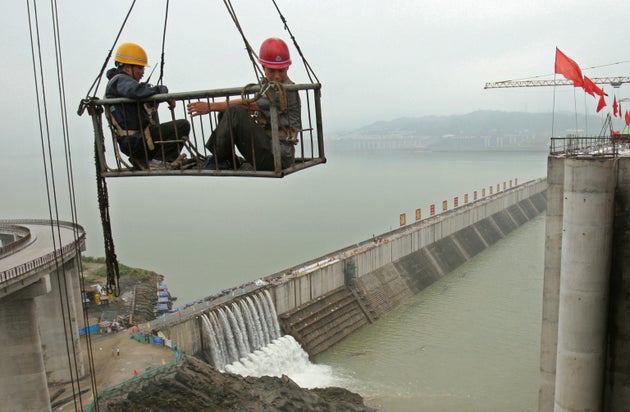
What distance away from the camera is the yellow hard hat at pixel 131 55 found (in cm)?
532

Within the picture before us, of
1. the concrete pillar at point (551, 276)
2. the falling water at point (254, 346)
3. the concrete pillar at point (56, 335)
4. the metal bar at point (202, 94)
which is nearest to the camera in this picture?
the metal bar at point (202, 94)

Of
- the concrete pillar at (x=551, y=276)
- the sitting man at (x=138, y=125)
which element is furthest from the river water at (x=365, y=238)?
the sitting man at (x=138, y=125)

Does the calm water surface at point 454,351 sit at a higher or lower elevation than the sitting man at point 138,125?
lower

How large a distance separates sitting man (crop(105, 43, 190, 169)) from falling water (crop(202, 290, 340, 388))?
579 inches

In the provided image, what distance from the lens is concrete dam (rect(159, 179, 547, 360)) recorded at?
19672 millimetres

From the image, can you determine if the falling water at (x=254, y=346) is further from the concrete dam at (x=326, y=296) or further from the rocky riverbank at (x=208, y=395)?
the rocky riverbank at (x=208, y=395)

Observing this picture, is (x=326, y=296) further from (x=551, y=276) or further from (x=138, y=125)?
(x=138, y=125)

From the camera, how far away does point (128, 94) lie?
16.5 ft

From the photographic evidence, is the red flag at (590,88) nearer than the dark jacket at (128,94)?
No

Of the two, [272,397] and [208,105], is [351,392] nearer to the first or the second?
[272,397]

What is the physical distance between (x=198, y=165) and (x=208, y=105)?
1.92 ft

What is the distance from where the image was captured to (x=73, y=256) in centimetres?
1788

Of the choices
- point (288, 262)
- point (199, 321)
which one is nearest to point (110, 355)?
point (199, 321)

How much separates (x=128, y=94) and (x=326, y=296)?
21.6 meters
